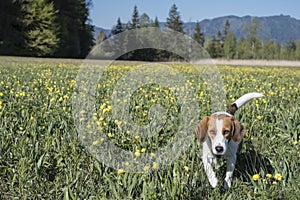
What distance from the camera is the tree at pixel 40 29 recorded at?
4784 centimetres

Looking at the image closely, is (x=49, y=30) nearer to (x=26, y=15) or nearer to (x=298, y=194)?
(x=26, y=15)

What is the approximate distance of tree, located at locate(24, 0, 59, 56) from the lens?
47.8 m

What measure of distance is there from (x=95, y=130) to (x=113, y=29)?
7884 centimetres

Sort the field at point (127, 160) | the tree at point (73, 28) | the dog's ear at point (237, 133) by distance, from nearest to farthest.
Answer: the field at point (127, 160) < the dog's ear at point (237, 133) < the tree at point (73, 28)

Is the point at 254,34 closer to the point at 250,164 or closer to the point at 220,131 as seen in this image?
the point at 250,164

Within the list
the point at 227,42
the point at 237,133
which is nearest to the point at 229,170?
the point at 237,133

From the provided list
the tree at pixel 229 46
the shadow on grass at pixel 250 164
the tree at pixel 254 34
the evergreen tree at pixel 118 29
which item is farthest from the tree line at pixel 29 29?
the tree at pixel 254 34

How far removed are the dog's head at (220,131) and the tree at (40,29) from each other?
46.4m

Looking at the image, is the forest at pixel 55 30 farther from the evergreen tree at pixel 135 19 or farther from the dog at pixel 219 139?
the dog at pixel 219 139

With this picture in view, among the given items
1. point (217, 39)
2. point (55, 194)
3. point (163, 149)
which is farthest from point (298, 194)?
point (217, 39)

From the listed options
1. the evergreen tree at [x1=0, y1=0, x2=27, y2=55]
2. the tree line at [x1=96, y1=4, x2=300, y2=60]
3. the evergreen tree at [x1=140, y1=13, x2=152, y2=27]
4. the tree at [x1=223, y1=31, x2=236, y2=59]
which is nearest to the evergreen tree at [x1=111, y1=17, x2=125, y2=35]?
the tree line at [x1=96, y1=4, x2=300, y2=60]

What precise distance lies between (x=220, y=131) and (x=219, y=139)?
3.8 inches

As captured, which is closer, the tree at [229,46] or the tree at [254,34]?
the tree at [229,46]

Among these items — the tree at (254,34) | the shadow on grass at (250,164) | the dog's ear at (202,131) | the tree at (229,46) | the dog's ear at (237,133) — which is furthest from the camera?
the tree at (254,34)
